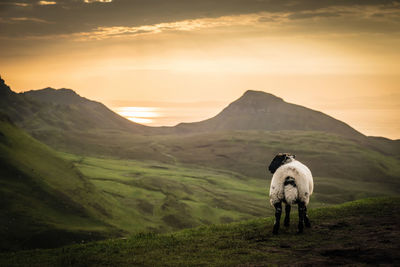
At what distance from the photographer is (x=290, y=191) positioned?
859 inches

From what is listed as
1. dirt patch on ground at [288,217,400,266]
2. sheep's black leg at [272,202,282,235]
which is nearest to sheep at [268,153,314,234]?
sheep's black leg at [272,202,282,235]

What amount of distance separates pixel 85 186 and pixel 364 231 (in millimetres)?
110582

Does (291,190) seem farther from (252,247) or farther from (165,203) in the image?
(165,203)

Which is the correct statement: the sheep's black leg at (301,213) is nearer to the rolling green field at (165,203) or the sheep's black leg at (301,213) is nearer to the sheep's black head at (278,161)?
the sheep's black head at (278,161)

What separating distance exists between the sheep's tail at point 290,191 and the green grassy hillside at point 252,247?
5.92ft

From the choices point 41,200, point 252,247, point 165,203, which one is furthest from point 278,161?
point 165,203

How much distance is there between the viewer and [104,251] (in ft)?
68.2

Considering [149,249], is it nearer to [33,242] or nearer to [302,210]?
[302,210]

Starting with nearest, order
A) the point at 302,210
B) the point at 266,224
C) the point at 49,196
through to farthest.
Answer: the point at 302,210, the point at 266,224, the point at 49,196

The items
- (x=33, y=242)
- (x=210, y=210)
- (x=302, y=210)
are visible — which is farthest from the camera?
(x=210, y=210)

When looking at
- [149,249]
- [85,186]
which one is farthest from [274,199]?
[85,186]

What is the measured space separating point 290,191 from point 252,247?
4.09 meters

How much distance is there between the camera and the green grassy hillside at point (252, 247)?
1702cm

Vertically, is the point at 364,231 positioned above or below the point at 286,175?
below
